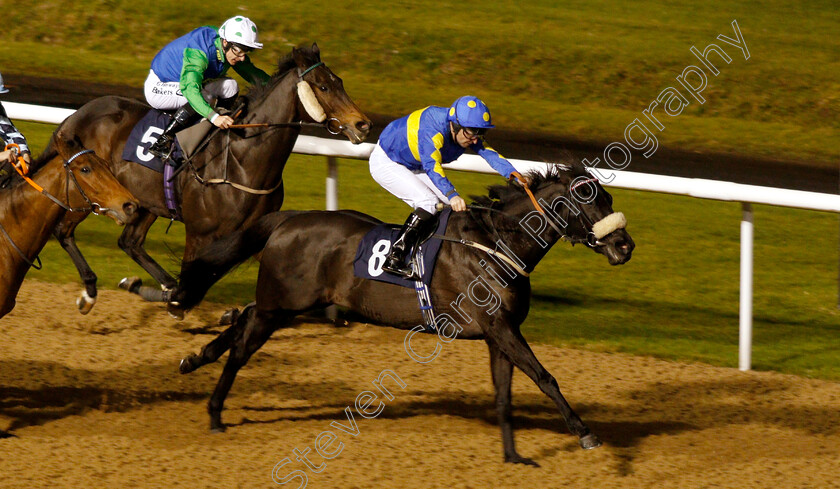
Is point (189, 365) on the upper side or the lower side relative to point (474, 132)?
lower

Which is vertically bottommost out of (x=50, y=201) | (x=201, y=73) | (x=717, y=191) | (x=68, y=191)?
(x=50, y=201)

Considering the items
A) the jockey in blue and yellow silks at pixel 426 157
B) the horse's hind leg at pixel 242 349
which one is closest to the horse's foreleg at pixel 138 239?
the horse's hind leg at pixel 242 349

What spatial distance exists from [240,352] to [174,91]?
253cm

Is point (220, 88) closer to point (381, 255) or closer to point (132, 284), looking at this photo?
point (132, 284)

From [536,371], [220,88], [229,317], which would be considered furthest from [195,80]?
[536,371]

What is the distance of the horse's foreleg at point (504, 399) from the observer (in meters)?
5.37

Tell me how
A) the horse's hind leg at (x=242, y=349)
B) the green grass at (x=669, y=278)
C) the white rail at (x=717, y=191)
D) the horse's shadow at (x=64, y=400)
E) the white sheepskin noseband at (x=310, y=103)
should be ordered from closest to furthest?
the horse's hind leg at (x=242, y=349) < the horse's shadow at (x=64, y=400) < the white rail at (x=717, y=191) < the white sheepskin noseband at (x=310, y=103) < the green grass at (x=669, y=278)

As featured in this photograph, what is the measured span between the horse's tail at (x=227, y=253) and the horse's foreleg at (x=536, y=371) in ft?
4.58

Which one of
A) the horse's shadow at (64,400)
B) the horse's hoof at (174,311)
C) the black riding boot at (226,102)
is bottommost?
the horse's shadow at (64,400)

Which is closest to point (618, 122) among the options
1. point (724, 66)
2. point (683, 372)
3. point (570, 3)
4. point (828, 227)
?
point (724, 66)

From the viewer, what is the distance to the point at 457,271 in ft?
18.1

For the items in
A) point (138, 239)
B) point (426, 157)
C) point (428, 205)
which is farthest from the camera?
point (138, 239)

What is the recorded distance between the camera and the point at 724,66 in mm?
16406

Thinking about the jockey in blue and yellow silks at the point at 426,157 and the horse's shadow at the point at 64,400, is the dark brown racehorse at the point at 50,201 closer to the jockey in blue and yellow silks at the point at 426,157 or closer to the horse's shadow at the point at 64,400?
the horse's shadow at the point at 64,400
